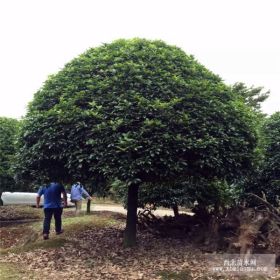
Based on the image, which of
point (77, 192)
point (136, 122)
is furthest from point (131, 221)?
point (77, 192)

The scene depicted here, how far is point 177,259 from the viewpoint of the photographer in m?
7.67

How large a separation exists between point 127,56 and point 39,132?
2.28 m

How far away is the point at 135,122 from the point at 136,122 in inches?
0.8

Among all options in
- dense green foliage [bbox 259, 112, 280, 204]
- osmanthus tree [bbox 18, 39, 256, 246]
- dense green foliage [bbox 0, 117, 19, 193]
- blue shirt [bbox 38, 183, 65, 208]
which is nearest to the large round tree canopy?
osmanthus tree [bbox 18, 39, 256, 246]

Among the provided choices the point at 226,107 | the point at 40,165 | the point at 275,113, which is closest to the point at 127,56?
the point at 226,107

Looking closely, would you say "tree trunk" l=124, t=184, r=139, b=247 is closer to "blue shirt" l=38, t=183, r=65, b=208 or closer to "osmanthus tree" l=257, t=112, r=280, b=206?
"blue shirt" l=38, t=183, r=65, b=208

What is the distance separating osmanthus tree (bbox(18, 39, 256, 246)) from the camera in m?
6.98

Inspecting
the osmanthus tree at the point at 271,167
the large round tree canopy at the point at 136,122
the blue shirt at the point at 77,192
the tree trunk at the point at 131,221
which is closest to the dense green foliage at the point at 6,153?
the blue shirt at the point at 77,192

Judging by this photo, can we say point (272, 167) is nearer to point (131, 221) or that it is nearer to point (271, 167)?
point (271, 167)

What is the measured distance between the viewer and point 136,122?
23.5 feet

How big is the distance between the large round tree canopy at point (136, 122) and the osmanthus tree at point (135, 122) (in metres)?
0.02

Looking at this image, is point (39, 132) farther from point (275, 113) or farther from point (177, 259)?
point (275, 113)

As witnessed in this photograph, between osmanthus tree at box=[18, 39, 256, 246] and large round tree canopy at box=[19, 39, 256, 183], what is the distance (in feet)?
0.06

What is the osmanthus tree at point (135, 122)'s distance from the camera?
698cm
